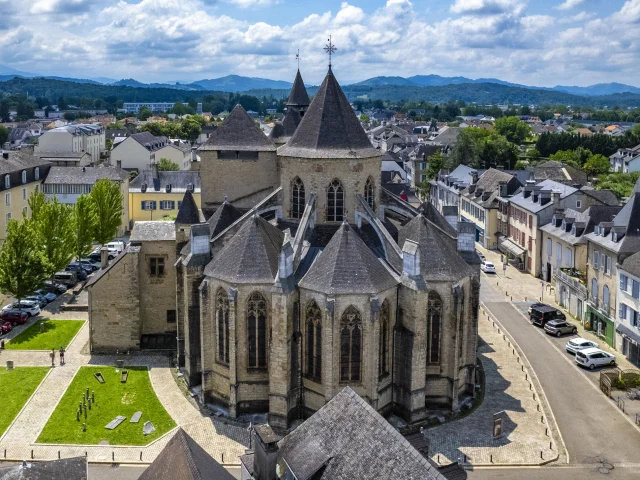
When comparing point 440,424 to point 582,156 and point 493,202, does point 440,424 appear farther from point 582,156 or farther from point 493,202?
point 582,156

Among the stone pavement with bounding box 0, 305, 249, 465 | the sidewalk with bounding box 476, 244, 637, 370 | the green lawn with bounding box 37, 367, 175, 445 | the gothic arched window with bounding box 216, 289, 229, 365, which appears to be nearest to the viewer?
the stone pavement with bounding box 0, 305, 249, 465

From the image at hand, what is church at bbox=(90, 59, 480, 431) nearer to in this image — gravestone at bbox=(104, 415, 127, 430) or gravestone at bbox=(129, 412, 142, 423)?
gravestone at bbox=(129, 412, 142, 423)

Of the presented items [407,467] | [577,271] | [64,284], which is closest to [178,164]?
[64,284]

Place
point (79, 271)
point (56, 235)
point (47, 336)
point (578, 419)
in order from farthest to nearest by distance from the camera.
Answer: point (79, 271) → point (56, 235) → point (47, 336) → point (578, 419)

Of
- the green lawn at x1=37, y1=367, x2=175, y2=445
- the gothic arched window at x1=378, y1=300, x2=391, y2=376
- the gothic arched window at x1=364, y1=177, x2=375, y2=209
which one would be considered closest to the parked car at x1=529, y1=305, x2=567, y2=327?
the gothic arched window at x1=364, y1=177, x2=375, y2=209

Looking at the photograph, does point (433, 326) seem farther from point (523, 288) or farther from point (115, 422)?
point (523, 288)

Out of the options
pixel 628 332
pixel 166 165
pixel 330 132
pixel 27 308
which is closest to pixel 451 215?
pixel 330 132
